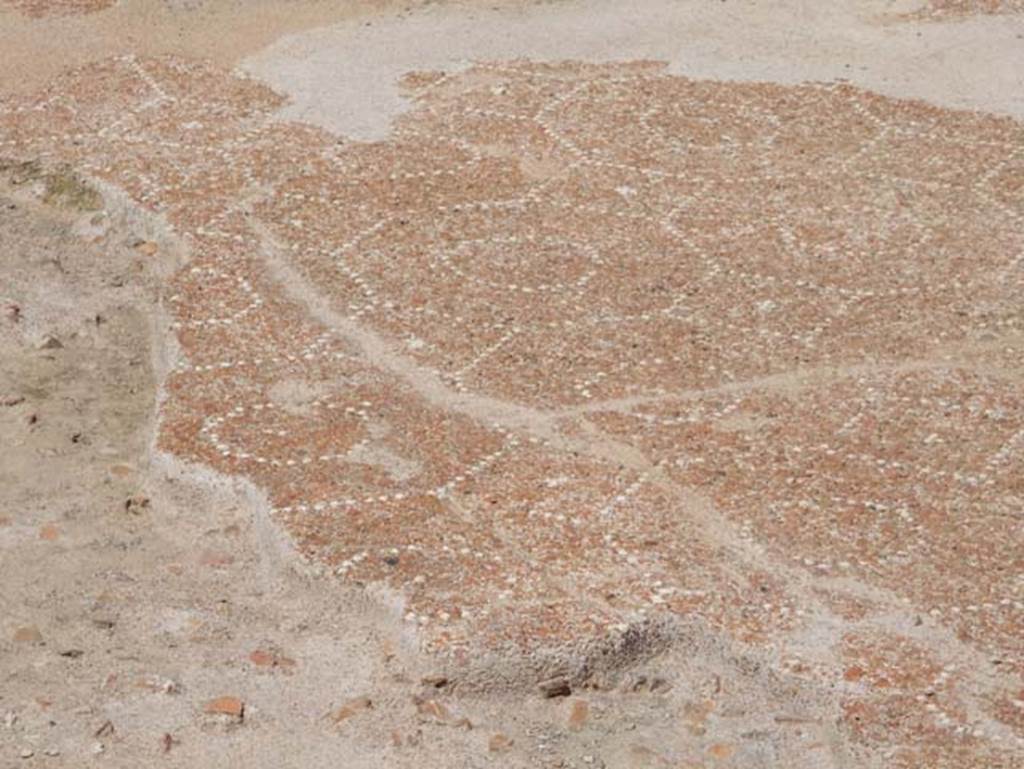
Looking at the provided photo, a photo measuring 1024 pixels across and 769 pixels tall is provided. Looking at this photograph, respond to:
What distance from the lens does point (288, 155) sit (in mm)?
11703

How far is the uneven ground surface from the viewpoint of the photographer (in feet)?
23.3

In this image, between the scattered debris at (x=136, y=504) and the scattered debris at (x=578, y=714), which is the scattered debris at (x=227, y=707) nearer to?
the scattered debris at (x=578, y=714)

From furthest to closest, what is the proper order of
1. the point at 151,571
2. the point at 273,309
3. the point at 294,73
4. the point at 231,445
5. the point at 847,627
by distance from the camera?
the point at 294,73 < the point at 273,309 < the point at 231,445 < the point at 151,571 < the point at 847,627

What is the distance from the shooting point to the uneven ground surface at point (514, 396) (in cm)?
710

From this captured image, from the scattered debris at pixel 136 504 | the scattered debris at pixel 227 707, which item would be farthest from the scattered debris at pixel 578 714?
the scattered debris at pixel 136 504

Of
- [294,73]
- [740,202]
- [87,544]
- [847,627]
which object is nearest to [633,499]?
[847,627]

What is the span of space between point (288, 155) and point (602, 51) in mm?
2972

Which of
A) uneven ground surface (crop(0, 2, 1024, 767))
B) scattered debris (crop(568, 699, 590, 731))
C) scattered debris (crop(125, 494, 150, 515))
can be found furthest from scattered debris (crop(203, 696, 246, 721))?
scattered debris (crop(125, 494, 150, 515))

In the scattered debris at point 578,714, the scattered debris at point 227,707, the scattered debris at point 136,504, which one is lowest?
the scattered debris at point 578,714

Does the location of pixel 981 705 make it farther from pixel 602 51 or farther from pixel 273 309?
pixel 602 51

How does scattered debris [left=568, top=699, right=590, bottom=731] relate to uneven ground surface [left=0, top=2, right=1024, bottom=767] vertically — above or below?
below

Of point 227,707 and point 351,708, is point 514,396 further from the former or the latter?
point 227,707

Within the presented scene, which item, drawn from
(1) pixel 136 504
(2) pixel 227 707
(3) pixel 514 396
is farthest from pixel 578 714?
(1) pixel 136 504

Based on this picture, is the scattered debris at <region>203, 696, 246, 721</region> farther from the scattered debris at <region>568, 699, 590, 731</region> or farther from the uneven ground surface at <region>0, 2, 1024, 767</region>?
the scattered debris at <region>568, 699, 590, 731</region>
